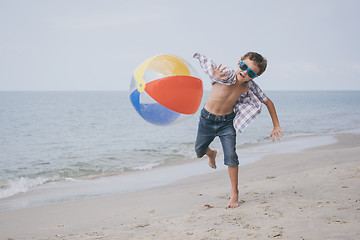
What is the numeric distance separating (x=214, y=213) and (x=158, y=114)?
1233mm

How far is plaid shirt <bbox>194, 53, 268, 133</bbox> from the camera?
3787mm

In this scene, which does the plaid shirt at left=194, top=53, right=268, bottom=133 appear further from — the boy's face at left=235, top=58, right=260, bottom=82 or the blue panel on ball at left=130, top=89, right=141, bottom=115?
the blue panel on ball at left=130, top=89, right=141, bottom=115

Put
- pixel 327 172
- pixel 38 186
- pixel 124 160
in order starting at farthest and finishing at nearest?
1. pixel 124 160
2. pixel 38 186
3. pixel 327 172

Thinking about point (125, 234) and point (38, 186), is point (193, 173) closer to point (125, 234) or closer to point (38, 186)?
point (38, 186)

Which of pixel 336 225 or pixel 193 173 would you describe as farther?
pixel 193 173

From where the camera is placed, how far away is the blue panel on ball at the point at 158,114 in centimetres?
398

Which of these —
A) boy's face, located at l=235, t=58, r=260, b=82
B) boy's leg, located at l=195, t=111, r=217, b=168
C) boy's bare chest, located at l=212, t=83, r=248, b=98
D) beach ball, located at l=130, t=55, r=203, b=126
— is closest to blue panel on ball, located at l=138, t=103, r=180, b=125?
beach ball, located at l=130, t=55, r=203, b=126

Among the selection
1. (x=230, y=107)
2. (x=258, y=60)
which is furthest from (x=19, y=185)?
(x=258, y=60)

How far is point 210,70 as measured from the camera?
379cm

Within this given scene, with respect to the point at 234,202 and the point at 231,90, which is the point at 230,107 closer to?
the point at 231,90

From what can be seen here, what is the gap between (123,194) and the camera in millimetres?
5621

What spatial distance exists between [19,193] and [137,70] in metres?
3.79

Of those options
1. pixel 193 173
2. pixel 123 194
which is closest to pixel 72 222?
pixel 123 194


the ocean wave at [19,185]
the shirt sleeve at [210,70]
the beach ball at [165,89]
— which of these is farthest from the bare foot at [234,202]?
the ocean wave at [19,185]
